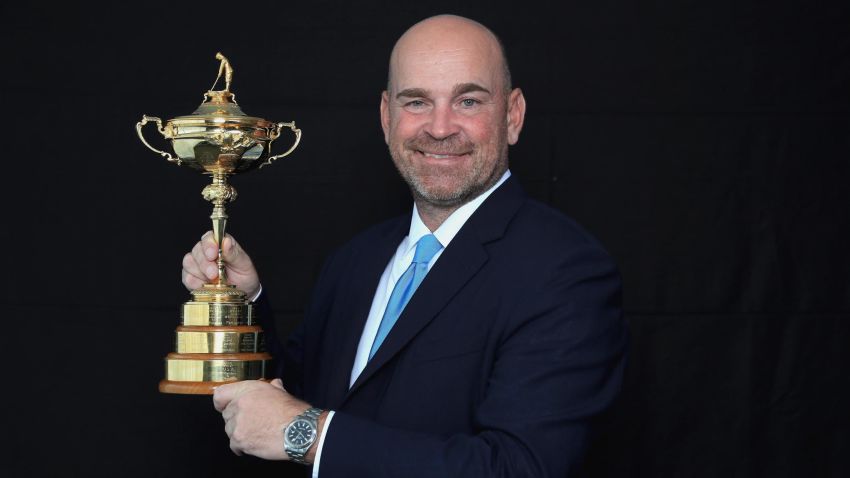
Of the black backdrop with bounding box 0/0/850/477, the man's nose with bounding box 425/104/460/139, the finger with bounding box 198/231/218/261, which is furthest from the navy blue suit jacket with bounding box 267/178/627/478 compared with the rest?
the black backdrop with bounding box 0/0/850/477

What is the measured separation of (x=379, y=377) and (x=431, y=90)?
754 mm

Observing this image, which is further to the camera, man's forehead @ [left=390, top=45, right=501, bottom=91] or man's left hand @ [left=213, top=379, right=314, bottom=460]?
man's forehead @ [left=390, top=45, right=501, bottom=91]

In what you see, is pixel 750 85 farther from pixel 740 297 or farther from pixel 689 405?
pixel 689 405

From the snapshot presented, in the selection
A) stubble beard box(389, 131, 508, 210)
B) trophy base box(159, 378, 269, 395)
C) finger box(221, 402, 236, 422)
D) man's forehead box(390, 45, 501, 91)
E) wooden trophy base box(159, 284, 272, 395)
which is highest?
man's forehead box(390, 45, 501, 91)

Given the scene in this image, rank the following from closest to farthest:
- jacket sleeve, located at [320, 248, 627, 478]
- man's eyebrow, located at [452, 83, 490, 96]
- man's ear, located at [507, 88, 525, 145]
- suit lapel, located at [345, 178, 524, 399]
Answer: jacket sleeve, located at [320, 248, 627, 478] → suit lapel, located at [345, 178, 524, 399] → man's eyebrow, located at [452, 83, 490, 96] → man's ear, located at [507, 88, 525, 145]

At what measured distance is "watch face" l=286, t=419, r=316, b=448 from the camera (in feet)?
7.27

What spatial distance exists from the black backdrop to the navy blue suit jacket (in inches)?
47.8

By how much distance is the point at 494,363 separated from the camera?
2422mm

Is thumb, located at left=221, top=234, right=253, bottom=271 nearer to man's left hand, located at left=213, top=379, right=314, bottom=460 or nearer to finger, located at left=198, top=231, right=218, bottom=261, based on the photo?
finger, located at left=198, top=231, right=218, bottom=261

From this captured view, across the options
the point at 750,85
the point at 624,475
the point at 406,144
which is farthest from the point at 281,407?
the point at 750,85

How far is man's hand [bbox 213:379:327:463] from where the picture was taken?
2.23 meters

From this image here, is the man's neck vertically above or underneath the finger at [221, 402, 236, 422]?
above

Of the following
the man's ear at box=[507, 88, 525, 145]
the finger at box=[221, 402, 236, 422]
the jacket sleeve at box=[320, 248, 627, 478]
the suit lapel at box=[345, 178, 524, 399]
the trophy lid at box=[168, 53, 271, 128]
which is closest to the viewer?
the jacket sleeve at box=[320, 248, 627, 478]

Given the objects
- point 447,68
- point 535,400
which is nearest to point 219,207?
point 447,68
